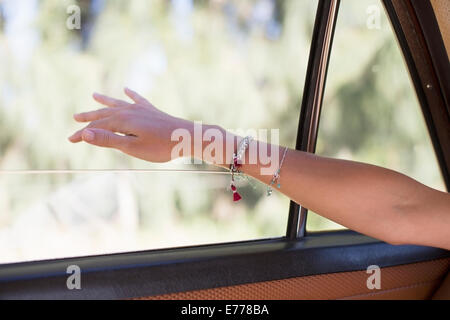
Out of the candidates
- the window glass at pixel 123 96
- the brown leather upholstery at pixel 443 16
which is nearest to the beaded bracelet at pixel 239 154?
the window glass at pixel 123 96

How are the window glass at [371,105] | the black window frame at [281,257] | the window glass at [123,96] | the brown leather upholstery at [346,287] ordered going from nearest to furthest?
1. the black window frame at [281,257]
2. the brown leather upholstery at [346,287]
3. the window glass at [123,96]
4. the window glass at [371,105]

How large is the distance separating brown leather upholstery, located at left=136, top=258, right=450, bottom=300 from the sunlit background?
0.32 m

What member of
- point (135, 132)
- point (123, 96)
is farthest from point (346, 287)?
point (123, 96)

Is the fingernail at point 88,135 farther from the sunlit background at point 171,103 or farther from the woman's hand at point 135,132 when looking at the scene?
the sunlit background at point 171,103

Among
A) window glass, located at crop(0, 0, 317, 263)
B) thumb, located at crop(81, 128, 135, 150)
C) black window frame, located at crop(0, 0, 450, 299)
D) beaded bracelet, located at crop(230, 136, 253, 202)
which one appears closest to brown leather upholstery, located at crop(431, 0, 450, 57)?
black window frame, located at crop(0, 0, 450, 299)

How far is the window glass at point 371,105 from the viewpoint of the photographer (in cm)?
197

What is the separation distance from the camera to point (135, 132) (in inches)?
41.8

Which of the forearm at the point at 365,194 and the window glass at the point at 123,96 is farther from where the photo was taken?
the window glass at the point at 123,96

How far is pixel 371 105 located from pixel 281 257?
99cm

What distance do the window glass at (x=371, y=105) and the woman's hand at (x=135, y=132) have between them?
1.02 metres

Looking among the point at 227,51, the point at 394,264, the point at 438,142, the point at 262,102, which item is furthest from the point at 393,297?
the point at 227,51

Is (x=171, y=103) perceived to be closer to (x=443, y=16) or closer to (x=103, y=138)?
(x=103, y=138)

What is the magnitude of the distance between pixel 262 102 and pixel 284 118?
0.13m
